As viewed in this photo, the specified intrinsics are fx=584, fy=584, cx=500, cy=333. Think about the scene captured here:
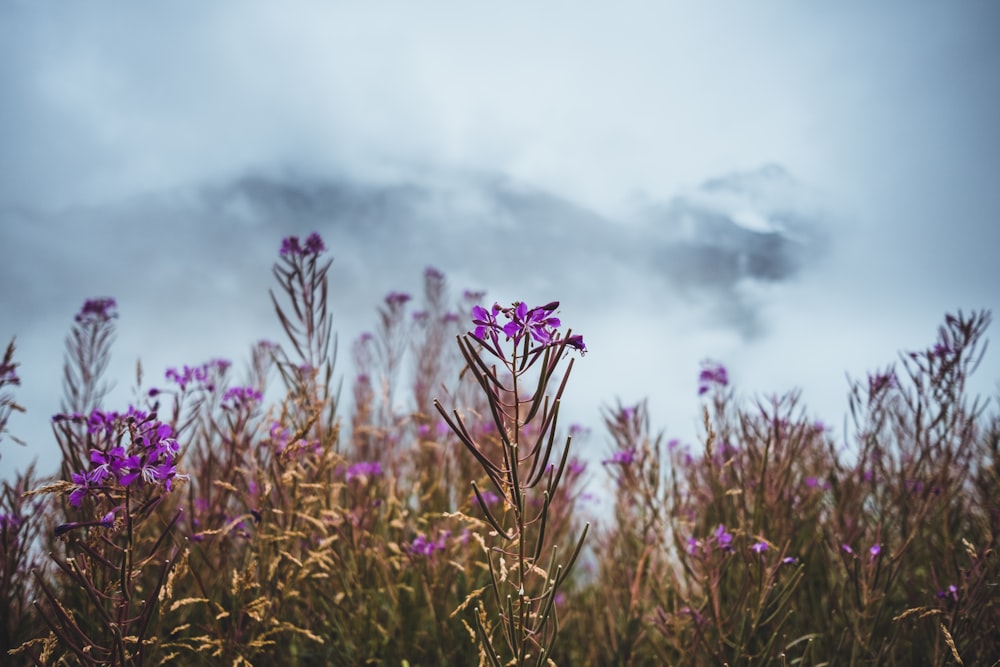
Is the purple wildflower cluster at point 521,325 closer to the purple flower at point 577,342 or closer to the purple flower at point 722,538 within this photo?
the purple flower at point 577,342

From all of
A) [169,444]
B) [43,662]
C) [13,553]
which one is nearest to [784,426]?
[169,444]

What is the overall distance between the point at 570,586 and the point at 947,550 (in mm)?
1830

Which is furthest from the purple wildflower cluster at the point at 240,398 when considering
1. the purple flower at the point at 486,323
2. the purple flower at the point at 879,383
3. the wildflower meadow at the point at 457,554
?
the purple flower at the point at 879,383

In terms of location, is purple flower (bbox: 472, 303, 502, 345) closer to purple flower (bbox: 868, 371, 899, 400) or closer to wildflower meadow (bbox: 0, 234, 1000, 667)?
wildflower meadow (bbox: 0, 234, 1000, 667)

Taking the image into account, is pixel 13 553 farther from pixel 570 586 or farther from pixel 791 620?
pixel 791 620

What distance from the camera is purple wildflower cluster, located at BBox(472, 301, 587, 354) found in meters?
1.00

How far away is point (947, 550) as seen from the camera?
208cm

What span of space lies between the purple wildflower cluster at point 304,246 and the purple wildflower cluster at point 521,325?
119 cm

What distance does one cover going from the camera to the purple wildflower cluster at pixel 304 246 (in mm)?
2006

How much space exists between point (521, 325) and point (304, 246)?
1281 mm

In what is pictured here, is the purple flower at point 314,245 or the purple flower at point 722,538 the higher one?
the purple flower at point 314,245

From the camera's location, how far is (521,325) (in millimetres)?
1002

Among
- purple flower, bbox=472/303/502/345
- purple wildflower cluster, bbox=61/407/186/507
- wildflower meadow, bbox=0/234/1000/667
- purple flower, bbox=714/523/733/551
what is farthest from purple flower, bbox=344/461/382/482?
purple flower, bbox=472/303/502/345

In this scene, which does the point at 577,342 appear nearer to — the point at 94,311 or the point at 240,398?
the point at 240,398
